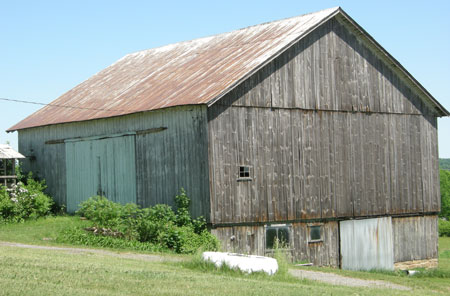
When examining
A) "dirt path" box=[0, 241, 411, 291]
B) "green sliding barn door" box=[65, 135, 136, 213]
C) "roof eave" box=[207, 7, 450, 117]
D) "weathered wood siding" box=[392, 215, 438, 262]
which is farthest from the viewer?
"weathered wood siding" box=[392, 215, 438, 262]

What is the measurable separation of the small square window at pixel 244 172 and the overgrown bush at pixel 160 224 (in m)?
1.93

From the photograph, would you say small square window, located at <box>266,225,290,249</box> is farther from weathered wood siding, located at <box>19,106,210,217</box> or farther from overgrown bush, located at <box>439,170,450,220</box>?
overgrown bush, located at <box>439,170,450,220</box>

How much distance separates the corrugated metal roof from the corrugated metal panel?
13763mm

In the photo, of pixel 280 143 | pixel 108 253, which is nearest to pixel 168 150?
pixel 280 143

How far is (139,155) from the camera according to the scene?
27172 millimetres

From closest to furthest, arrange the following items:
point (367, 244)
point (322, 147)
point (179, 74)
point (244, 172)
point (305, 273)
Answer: point (305, 273) → point (244, 172) → point (322, 147) → point (367, 244) → point (179, 74)

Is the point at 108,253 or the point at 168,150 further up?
the point at 168,150

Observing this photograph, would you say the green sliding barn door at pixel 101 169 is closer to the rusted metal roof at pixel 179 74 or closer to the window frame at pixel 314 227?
the rusted metal roof at pixel 179 74

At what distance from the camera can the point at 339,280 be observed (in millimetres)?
21172

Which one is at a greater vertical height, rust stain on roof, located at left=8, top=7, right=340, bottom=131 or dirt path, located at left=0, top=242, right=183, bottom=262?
rust stain on roof, located at left=8, top=7, right=340, bottom=131

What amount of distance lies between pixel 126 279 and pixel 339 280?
7.80 m

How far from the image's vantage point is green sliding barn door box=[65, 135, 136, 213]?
27812 mm

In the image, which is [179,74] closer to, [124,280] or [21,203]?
[21,203]

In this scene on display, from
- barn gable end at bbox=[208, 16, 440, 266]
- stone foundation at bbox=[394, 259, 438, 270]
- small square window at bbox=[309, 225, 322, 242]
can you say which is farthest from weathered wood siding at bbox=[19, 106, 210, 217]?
stone foundation at bbox=[394, 259, 438, 270]
